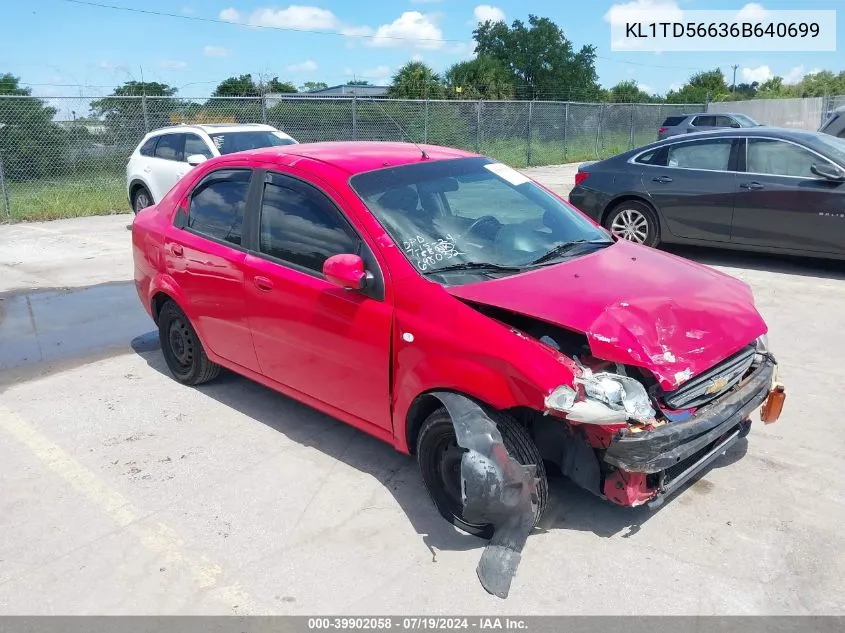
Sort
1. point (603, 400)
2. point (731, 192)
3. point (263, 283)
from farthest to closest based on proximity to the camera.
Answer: point (731, 192), point (263, 283), point (603, 400)

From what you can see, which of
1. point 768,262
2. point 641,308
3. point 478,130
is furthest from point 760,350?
point 478,130

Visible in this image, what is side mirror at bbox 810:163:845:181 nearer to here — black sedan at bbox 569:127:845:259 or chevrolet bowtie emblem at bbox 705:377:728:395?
black sedan at bbox 569:127:845:259

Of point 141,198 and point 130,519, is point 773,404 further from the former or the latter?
point 141,198

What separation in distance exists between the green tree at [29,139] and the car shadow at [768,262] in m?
11.9

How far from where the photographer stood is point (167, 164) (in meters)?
11.5

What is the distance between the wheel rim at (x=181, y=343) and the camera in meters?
5.14

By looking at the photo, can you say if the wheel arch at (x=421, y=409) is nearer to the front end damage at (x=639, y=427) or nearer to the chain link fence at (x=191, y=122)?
the front end damage at (x=639, y=427)

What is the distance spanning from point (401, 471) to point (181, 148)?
29.5 ft

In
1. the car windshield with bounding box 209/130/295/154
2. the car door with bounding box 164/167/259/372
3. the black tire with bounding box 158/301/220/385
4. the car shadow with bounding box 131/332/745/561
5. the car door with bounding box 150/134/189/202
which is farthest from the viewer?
the car door with bounding box 150/134/189/202

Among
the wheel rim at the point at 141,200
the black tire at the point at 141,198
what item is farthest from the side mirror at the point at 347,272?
the wheel rim at the point at 141,200

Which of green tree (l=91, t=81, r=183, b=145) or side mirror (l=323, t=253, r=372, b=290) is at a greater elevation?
green tree (l=91, t=81, r=183, b=145)

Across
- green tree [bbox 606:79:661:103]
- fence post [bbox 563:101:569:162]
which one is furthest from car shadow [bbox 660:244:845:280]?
green tree [bbox 606:79:661:103]

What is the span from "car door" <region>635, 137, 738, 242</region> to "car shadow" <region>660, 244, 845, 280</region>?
1.75 ft

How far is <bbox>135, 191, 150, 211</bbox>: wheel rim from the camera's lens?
12141 mm
